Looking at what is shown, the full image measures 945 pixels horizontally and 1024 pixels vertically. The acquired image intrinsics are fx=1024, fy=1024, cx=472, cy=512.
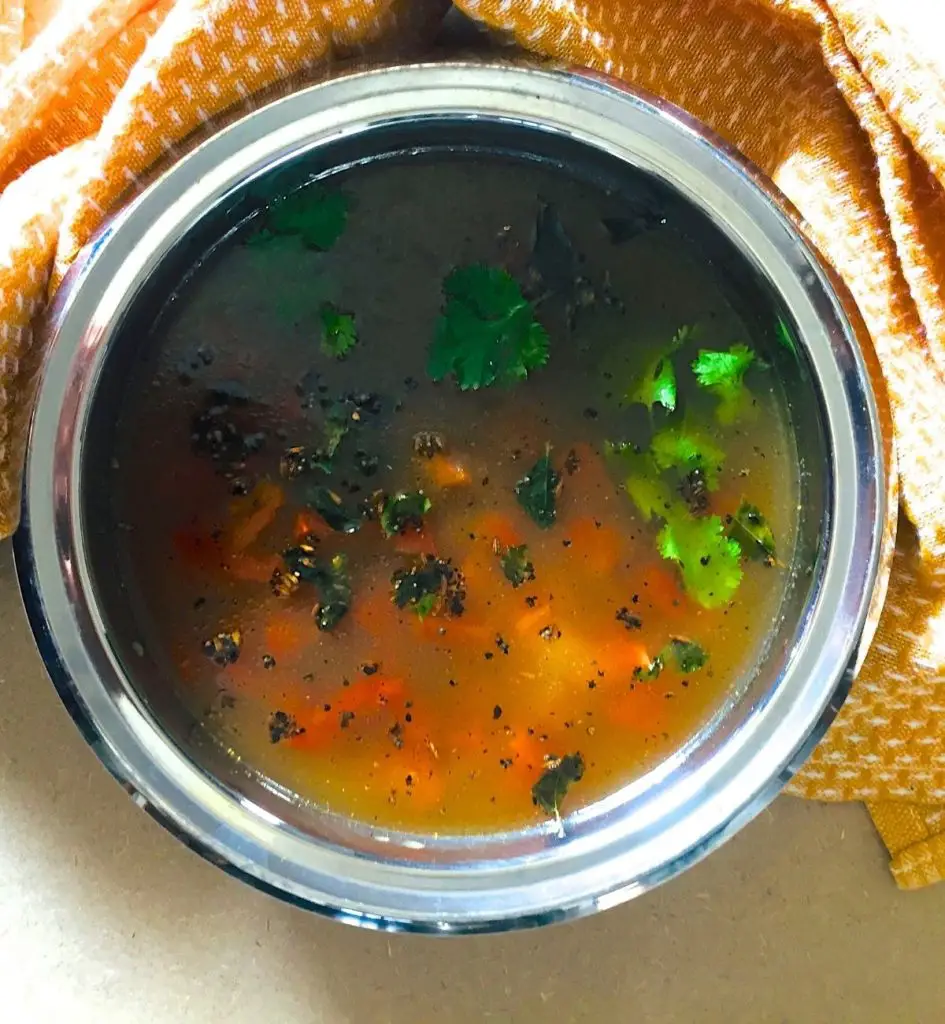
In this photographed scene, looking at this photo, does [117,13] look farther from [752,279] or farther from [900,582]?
[900,582]

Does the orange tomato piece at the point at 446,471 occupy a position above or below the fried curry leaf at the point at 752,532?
below

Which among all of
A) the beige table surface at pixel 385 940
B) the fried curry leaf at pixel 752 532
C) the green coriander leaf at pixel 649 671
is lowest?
the beige table surface at pixel 385 940

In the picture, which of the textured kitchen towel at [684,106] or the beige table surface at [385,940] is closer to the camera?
the textured kitchen towel at [684,106]

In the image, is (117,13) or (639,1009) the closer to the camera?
(117,13)

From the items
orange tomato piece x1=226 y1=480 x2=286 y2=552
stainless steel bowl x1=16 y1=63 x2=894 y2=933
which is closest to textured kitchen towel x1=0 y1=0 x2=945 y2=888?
stainless steel bowl x1=16 y1=63 x2=894 y2=933

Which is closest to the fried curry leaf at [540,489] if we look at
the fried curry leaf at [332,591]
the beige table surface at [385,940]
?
the fried curry leaf at [332,591]

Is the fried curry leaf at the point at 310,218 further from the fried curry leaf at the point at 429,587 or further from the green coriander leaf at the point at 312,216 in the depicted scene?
the fried curry leaf at the point at 429,587

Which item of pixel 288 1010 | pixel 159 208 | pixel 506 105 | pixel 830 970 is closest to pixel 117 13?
pixel 159 208
